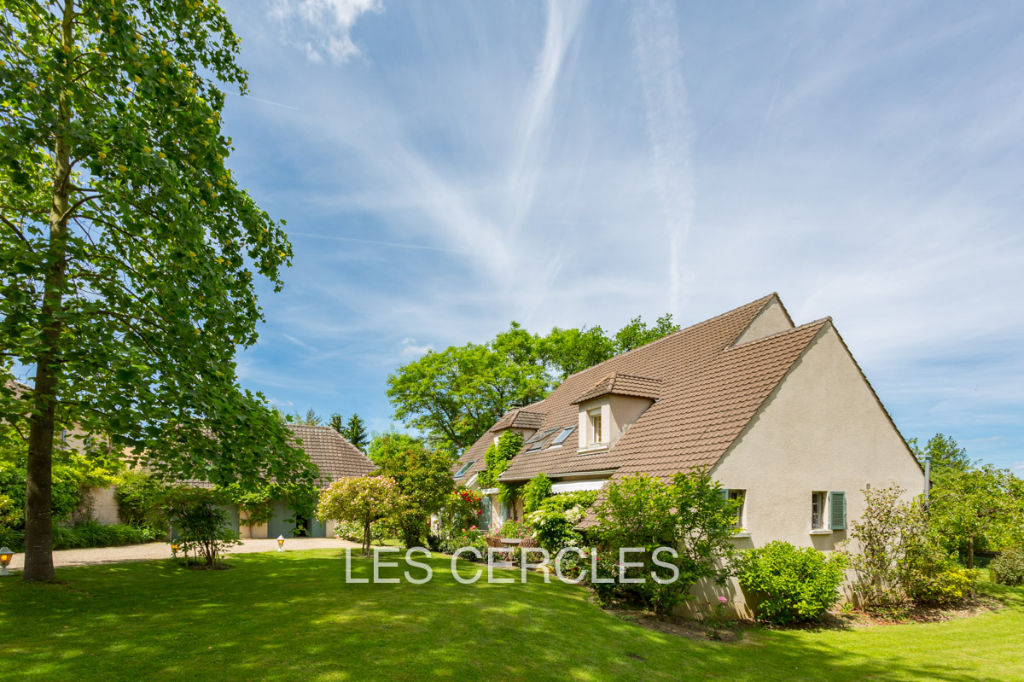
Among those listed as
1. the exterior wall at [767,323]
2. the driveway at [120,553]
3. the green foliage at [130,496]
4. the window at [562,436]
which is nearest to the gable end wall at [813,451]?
the exterior wall at [767,323]

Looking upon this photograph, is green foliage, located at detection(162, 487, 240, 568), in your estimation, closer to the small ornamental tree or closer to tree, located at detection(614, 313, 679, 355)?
the small ornamental tree

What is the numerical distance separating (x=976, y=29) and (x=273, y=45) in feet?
57.7

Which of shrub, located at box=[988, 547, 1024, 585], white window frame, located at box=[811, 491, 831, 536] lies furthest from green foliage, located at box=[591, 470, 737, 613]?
shrub, located at box=[988, 547, 1024, 585]

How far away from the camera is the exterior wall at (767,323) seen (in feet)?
67.4

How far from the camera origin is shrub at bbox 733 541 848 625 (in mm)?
13312

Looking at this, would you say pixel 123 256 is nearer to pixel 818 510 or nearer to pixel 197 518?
pixel 197 518

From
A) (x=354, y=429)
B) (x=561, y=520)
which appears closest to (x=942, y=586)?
(x=561, y=520)

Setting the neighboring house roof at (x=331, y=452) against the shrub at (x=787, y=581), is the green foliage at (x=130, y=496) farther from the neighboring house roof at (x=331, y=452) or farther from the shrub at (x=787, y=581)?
the shrub at (x=787, y=581)

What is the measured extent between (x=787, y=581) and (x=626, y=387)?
332 inches

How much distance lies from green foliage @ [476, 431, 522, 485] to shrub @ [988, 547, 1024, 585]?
22.1m

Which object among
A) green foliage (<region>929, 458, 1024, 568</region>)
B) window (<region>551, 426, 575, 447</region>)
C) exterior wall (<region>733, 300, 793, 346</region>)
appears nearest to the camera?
green foliage (<region>929, 458, 1024, 568</region>)

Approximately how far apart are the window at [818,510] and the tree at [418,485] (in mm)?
12553

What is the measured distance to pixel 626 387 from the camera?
2005 cm

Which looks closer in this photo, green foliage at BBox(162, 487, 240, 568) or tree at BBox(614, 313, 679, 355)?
green foliage at BBox(162, 487, 240, 568)
